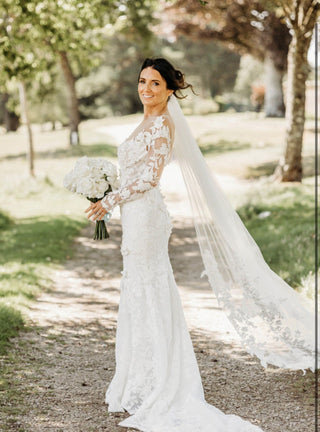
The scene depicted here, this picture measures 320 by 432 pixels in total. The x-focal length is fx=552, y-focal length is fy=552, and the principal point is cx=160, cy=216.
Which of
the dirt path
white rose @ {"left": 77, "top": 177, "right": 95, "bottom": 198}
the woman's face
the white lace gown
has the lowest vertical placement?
the dirt path

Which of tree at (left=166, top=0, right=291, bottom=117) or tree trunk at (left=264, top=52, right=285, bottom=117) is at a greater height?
tree at (left=166, top=0, right=291, bottom=117)

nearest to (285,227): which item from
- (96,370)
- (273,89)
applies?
(96,370)

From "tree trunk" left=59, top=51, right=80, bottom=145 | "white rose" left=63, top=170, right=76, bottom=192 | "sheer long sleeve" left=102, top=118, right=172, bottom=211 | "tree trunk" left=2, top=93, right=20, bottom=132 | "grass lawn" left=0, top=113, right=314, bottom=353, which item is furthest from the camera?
"tree trunk" left=2, top=93, right=20, bottom=132

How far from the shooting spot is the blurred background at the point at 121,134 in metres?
9.52

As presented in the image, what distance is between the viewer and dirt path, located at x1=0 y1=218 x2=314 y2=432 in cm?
443

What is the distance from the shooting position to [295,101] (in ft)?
45.6

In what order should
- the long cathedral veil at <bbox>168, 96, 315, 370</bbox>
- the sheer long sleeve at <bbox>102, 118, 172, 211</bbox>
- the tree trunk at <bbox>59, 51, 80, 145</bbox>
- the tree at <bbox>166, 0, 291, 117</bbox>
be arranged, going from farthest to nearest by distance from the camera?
the tree at <bbox>166, 0, 291, 117</bbox>, the tree trunk at <bbox>59, 51, 80, 145</bbox>, the long cathedral veil at <bbox>168, 96, 315, 370</bbox>, the sheer long sleeve at <bbox>102, 118, 172, 211</bbox>

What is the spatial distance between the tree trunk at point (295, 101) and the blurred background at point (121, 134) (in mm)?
25

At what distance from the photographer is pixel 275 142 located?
81.2 feet

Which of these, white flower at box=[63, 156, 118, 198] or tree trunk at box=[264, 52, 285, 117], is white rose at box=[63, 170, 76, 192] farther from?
tree trunk at box=[264, 52, 285, 117]

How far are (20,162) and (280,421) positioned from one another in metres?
23.4

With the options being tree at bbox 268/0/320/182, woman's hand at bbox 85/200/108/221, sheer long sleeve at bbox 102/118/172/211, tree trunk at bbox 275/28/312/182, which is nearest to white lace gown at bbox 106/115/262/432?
sheer long sleeve at bbox 102/118/172/211

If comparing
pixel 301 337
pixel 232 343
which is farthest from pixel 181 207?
pixel 301 337

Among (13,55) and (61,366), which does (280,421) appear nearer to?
(61,366)
